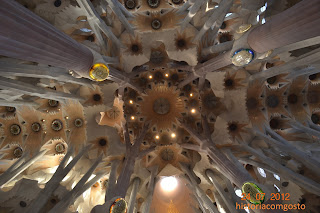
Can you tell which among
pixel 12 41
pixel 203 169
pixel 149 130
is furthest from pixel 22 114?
Answer: pixel 203 169

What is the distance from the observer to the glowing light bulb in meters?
14.5

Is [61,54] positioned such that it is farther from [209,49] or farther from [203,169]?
[203,169]

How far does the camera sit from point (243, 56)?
574cm

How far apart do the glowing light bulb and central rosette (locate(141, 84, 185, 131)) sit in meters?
3.78

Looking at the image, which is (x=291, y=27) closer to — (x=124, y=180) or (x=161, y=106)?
(x=124, y=180)

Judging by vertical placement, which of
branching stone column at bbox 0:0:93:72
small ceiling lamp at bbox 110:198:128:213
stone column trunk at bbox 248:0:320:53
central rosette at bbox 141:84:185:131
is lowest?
small ceiling lamp at bbox 110:198:128:213

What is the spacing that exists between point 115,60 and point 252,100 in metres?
7.66

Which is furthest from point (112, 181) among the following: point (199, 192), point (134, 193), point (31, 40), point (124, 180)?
point (31, 40)

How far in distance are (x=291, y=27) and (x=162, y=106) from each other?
11.3 meters

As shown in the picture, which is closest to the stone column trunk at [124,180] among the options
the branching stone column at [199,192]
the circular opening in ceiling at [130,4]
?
the branching stone column at [199,192]

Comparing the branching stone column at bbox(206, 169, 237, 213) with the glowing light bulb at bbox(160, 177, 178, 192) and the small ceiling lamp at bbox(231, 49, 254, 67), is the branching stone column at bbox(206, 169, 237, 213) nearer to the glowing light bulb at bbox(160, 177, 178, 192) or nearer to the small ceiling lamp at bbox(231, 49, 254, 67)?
the glowing light bulb at bbox(160, 177, 178, 192)

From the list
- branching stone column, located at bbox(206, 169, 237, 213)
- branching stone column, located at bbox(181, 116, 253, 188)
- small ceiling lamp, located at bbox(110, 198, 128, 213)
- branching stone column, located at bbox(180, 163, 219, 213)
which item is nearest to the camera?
small ceiling lamp, located at bbox(110, 198, 128, 213)

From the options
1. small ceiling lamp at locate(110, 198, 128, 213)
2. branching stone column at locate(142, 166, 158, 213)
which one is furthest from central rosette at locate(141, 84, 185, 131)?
small ceiling lamp at locate(110, 198, 128, 213)

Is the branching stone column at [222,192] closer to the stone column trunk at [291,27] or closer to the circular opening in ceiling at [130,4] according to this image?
the stone column trunk at [291,27]
